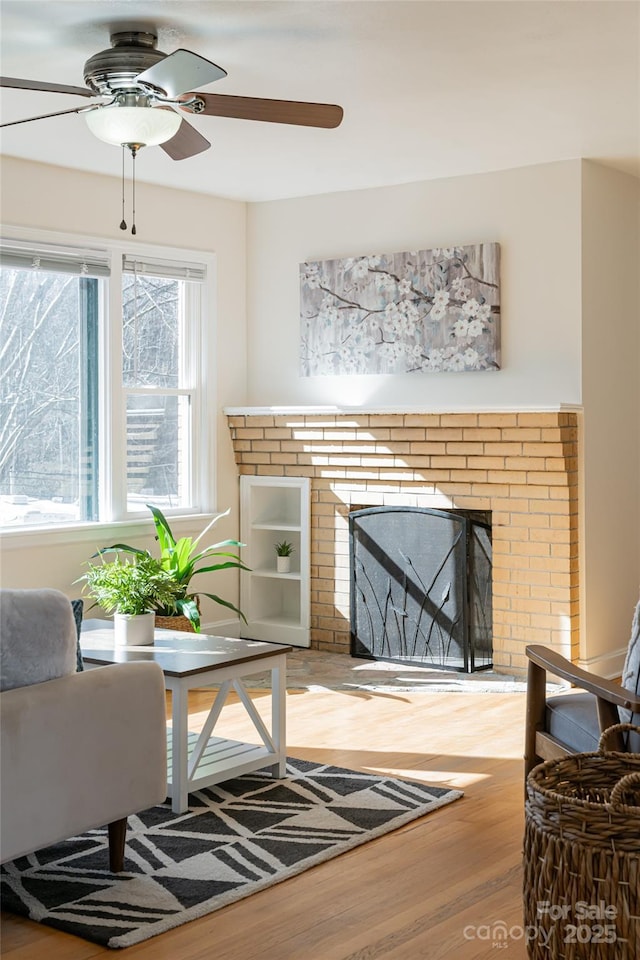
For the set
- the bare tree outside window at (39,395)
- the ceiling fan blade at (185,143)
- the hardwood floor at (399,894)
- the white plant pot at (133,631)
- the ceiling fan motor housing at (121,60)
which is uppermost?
the ceiling fan motor housing at (121,60)

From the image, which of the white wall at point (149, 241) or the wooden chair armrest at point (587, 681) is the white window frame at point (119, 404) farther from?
the wooden chair armrest at point (587, 681)

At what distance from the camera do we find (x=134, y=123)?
355cm

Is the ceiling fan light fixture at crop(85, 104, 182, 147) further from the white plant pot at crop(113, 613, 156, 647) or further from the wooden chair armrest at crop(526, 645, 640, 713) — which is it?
the wooden chair armrest at crop(526, 645, 640, 713)

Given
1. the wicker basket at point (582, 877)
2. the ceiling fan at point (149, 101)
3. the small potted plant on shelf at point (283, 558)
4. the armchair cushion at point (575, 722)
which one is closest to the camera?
the wicker basket at point (582, 877)

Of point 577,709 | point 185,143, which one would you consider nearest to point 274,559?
point 185,143

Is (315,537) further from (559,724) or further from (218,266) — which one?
(559,724)

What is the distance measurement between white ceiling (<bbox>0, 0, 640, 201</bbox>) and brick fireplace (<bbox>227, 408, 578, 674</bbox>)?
1316 mm

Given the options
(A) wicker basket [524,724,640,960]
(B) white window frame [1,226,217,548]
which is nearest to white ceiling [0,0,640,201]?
(B) white window frame [1,226,217,548]

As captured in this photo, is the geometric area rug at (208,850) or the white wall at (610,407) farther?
the white wall at (610,407)

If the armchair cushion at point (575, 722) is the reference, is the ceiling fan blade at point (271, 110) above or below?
above

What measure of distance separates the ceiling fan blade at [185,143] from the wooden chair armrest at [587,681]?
6.62 ft

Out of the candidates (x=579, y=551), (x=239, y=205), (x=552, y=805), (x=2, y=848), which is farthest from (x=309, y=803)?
(x=239, y=205)

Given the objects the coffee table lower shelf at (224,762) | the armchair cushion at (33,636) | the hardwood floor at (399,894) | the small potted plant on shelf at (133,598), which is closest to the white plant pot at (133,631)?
the small potted plant on shelf at (133,598)

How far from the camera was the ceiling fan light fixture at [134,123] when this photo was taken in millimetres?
3521
